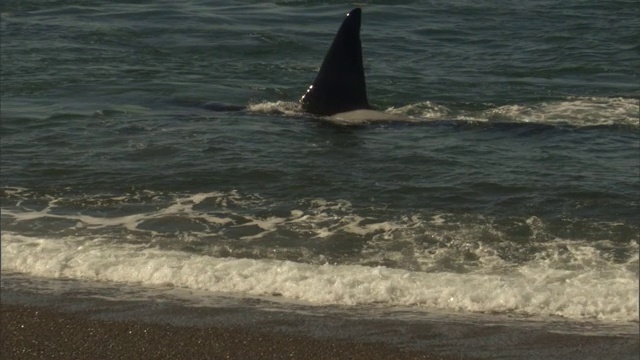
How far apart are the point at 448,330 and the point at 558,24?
1290cm

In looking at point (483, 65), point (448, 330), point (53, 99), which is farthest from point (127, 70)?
point (448, 330)

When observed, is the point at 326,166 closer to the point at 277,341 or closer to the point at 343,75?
the point at 343,75

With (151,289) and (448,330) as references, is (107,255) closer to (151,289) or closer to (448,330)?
(151,289)

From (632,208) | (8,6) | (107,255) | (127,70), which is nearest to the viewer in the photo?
(107,255)

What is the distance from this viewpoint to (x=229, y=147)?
12.3 m

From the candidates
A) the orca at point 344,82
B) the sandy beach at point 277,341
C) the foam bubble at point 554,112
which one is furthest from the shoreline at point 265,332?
the foam bubble at point 554,112

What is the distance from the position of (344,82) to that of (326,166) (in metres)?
2.49

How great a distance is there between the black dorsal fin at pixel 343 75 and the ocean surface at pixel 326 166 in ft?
1.08

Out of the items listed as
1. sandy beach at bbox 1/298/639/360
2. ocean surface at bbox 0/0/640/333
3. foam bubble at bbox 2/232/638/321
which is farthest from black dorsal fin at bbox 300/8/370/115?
sandy beach at bbox 1/298/639/360

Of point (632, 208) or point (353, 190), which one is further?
point (353, 190)

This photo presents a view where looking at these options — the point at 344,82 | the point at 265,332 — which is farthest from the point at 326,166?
the point at 265,332

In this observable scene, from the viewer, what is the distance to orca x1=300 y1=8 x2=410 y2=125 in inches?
547

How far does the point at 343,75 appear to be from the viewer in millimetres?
13930

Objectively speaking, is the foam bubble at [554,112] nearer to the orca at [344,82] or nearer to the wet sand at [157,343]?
the orca at [344,82]
